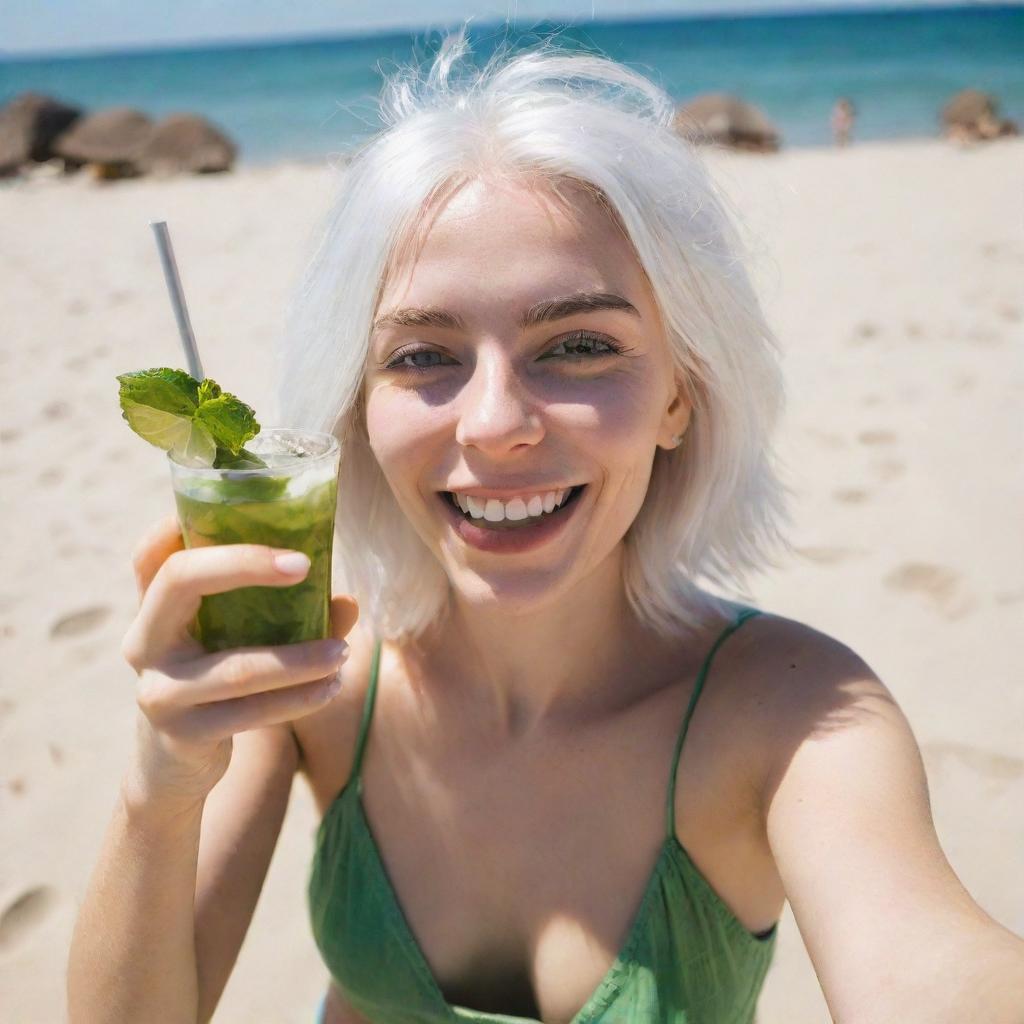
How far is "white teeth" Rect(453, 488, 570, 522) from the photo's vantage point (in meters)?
1.64

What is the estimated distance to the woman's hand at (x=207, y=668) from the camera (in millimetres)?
1291

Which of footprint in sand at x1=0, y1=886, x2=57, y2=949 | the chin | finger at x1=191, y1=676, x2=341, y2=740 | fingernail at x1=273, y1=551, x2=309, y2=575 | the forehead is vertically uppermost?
the forehead

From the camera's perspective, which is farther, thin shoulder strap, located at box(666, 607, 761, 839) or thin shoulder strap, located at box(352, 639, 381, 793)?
thin shoulder strap, located at box(352, 639, 381, 793)

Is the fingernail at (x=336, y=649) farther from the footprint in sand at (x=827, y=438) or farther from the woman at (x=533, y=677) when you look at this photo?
the footprint in sand at (x=827, y=438)

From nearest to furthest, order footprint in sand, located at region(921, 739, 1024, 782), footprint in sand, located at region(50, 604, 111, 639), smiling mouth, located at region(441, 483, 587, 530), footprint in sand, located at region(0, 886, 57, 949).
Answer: smiling mouth, located at region(441, 483, 587, 530) < footprint in sand, located at region(0, 886, 57, 949) < footprint in sand, located at region(921, 739, 1024, 782) < footprint in sand, located at region(50, 604, 111, 639)

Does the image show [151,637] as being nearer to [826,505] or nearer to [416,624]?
[416,624]

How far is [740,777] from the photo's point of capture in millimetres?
1727

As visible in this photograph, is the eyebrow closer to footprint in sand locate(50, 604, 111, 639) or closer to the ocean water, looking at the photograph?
footprint in sand locate(50, 604, 111, 639)

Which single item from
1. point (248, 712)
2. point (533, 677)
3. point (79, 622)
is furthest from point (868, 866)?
point (79, 622)

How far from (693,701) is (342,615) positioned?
2.29 ft

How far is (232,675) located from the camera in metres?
1.31

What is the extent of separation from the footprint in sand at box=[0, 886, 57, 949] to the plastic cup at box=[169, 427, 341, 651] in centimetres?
190

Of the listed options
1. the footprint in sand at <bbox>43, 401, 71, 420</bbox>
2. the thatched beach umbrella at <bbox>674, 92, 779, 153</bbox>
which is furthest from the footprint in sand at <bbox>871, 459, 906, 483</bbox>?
the thatched beach umbrella at <bbox>674, 92, 779, 153</bbox>

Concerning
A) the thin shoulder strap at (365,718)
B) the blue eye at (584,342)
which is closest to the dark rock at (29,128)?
the thin shoulder strap at (365,718)
